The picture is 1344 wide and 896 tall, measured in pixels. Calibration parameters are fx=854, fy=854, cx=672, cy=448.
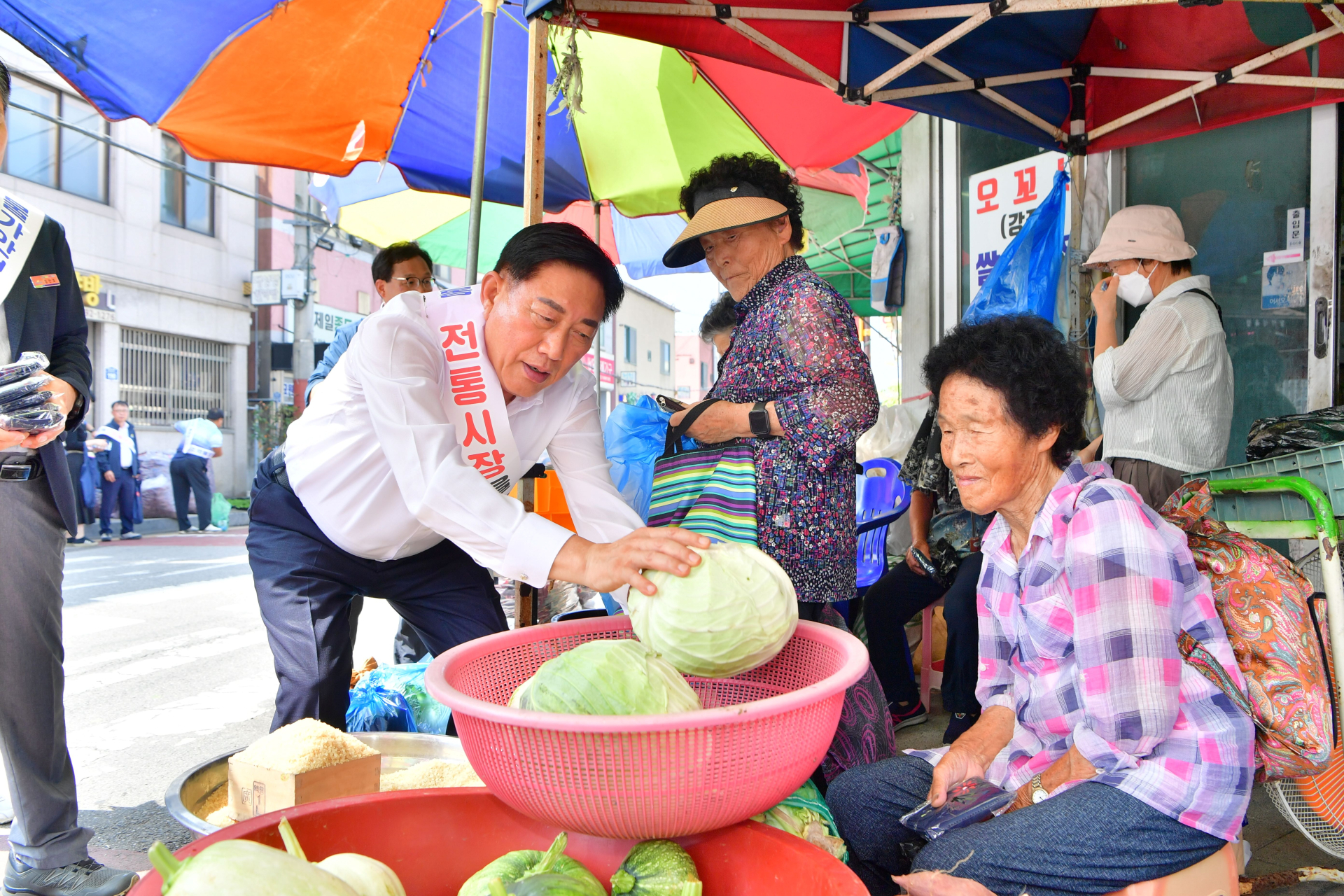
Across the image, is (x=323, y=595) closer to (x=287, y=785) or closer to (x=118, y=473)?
(x=287, y=785)

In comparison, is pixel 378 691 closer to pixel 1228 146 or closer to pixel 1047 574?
pixel 1047 574

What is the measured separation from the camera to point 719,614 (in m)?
1.33

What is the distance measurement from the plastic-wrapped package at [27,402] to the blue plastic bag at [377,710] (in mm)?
1245

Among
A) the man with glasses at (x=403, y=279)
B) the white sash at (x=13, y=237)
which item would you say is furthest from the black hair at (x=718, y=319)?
the white sash at (x=13, y=237)

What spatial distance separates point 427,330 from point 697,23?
5.03ft

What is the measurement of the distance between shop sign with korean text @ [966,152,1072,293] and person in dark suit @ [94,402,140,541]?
11.2m

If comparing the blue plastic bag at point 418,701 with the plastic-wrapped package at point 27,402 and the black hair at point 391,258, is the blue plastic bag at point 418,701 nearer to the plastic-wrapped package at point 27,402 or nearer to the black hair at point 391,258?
the plastic-wrapped package at point 27,402

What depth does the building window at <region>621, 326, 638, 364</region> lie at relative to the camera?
113 feet

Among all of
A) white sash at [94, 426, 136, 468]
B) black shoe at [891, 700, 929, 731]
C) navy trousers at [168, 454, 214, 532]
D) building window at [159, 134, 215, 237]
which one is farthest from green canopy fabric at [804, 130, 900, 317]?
building window at [159, 134, 215, 237]

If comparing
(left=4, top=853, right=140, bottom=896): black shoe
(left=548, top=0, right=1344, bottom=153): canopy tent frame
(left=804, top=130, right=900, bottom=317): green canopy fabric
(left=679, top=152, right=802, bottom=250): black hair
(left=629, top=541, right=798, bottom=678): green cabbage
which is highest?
(left=804, top=130, right=900, bottom=317): green canopy fabric

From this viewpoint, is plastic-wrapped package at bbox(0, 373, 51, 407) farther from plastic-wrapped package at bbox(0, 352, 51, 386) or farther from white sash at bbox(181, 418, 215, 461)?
white sash at bbox(181, 418, 215, 461)

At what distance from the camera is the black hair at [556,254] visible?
1962mm

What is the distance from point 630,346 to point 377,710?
3242 cm

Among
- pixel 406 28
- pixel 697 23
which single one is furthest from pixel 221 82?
pixel 697 23
